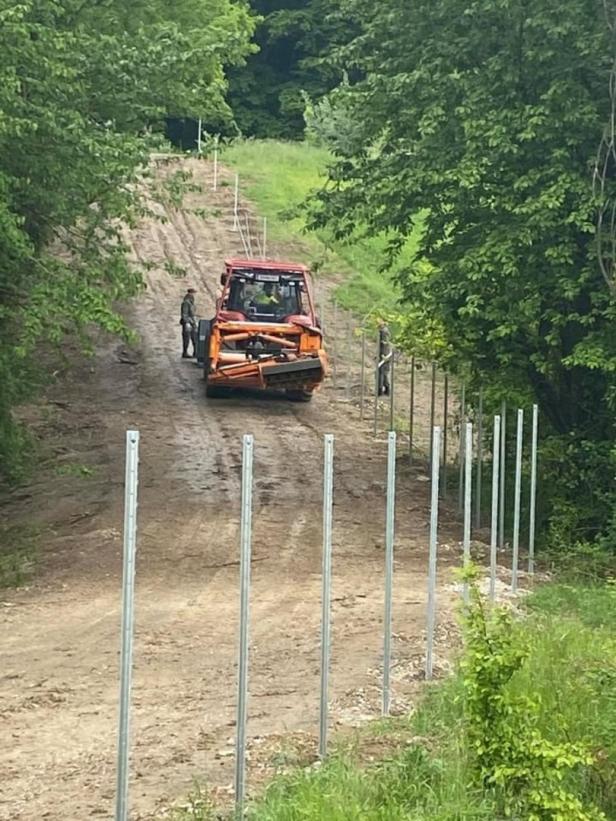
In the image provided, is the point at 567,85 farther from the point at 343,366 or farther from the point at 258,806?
the point at 343,366

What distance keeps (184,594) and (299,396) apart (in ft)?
43.9

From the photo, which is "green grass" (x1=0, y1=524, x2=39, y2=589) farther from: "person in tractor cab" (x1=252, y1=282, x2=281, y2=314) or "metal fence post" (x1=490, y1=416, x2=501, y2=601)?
"person in tractor cab" (x1=252, y1=282, x2=281, y2=314)

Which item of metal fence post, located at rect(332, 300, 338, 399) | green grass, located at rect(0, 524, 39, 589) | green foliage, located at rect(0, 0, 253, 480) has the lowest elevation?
green grass, located at rect(0, 524, 39, 589)

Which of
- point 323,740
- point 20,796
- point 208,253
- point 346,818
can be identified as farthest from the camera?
point 208,253

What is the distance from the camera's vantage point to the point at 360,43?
19.1 m

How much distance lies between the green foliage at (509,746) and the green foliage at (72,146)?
940 centimetres

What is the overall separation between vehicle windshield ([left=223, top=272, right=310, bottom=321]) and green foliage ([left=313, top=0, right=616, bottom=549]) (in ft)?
20.6

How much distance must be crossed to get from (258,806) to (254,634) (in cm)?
491

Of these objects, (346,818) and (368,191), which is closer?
(346,818)

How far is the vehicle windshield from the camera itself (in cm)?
2541

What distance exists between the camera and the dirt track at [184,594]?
305 inches

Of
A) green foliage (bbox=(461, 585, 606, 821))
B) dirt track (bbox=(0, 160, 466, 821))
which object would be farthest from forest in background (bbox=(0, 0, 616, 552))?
green foliage (bbox=(461, 585, 606, 821))

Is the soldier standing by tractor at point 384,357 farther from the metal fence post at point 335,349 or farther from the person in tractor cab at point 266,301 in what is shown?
the person in tractor cab at point 266,301

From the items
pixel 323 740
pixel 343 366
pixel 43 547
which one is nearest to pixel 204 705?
pixel 323 740
